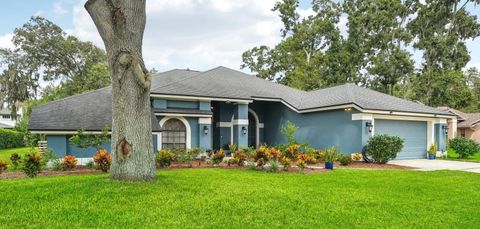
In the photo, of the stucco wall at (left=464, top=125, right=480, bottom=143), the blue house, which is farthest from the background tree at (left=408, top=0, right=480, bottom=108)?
the blue house

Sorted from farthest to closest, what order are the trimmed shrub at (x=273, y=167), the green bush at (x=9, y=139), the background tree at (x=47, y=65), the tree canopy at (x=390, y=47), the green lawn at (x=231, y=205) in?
the background tree at (x=47, y=65) → the tree canopy at (x=390, y=47) → the green bush at (x=9, y=139) → the trimmed shrub at (x=273, y=167) → the green lawn at (x=231, y=205)

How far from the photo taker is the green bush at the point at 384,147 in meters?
13.9

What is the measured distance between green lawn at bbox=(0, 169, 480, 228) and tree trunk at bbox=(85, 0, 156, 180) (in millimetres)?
520

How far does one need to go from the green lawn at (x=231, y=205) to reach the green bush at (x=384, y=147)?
19.7ft

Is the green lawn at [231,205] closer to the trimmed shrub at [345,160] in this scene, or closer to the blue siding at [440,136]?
the trimmed shrub at [345,160]

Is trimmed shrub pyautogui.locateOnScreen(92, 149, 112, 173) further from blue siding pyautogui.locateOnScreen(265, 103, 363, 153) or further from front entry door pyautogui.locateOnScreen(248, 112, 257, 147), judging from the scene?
front entry door pyautogui.locateOnScreen(248, 112, 257, 147)

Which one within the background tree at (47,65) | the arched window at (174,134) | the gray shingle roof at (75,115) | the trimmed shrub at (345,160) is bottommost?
the trimmed shrub at (345,160)

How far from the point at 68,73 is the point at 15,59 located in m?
5.35

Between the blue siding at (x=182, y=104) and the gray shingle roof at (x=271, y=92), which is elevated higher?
the gray shingle roof at (x=271, y=92)

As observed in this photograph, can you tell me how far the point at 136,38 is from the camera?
Result: 6.99 meters

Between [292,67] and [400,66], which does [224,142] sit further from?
[400,66]

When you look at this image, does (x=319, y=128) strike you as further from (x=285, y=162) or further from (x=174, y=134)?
(x=174, y=134)

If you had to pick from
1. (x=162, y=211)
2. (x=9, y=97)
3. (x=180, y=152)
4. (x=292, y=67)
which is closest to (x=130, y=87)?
(x=162, y=211)

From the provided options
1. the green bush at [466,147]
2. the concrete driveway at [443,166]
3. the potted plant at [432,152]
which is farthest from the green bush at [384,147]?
the green bush at [466,147]
